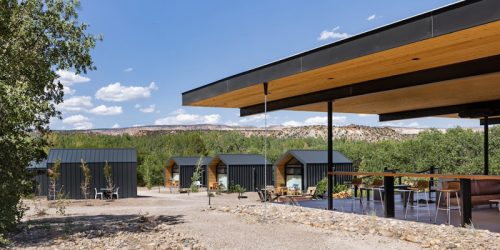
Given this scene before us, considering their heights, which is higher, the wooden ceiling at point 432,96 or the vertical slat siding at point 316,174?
the wooden ceiling at point 432,96

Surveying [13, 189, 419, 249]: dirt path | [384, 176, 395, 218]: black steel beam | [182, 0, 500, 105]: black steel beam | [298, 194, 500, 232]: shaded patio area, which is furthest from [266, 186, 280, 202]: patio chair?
[384, 176, 395, 218]: black steel beam

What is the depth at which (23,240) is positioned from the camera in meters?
9.29

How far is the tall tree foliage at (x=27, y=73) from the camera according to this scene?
8.61 meters

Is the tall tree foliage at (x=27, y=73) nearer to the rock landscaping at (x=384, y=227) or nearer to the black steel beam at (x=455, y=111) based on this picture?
the rock landscaping at (x=384, y=227)

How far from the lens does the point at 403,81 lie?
9.57m

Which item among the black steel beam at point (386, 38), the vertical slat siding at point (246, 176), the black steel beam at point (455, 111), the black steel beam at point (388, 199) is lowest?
the vertical slat siding at point (246, 176)

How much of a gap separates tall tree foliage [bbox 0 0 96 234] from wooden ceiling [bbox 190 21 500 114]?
355cm

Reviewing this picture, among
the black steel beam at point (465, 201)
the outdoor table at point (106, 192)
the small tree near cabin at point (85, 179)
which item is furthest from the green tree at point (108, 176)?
the black steel beam at point (465, 201)

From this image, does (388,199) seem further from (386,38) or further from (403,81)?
(386,38)

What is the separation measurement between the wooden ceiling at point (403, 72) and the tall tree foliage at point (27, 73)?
355 centimetres

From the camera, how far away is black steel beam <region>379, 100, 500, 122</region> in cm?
1311

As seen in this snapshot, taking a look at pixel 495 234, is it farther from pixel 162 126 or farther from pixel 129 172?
pixel 162 126

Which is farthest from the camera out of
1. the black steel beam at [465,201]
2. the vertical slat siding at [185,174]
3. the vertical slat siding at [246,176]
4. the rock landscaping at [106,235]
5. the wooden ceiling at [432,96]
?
the vertical slat siding at [185,174]

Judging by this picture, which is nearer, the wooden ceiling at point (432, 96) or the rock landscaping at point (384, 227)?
the rock landscaping at point (384, 227)
